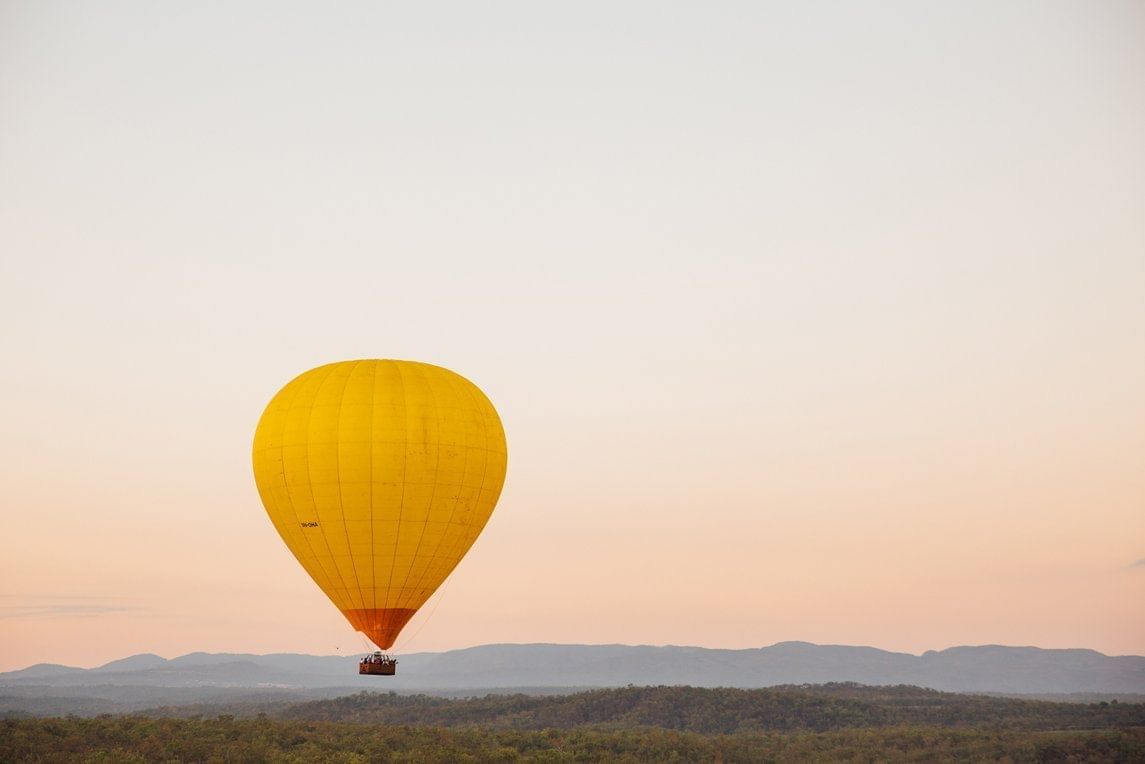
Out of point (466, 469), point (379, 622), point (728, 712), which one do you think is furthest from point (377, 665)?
point (728, 712)

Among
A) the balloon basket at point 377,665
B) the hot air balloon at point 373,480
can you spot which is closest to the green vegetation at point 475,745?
the balloon basket at point 377,665

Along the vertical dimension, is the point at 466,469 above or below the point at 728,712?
above

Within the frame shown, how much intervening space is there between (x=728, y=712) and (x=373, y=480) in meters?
54.0

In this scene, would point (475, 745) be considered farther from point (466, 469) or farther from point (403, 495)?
point (403, 495)

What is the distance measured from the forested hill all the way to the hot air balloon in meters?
45.2

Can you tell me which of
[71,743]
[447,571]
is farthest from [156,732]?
[447,571]

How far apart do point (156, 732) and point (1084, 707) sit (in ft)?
221

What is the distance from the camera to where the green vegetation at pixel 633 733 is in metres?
45.8

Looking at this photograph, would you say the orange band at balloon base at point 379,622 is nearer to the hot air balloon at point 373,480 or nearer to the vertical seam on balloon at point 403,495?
the hot air balloon at point 373,480

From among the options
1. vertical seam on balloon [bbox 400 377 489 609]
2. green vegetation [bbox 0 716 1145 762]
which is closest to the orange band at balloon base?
vertical seam on balloon [bbox 400 377 489 609]

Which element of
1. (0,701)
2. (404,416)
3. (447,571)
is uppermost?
Answer: (404,416)

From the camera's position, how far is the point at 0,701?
174 meters

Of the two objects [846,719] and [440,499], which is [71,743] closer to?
[440,499]

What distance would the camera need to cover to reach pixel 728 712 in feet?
280
